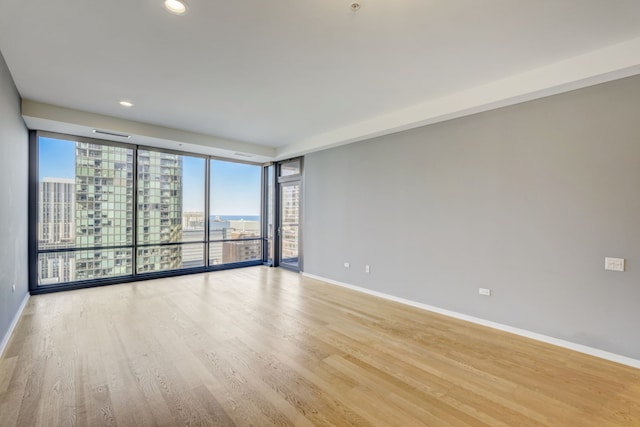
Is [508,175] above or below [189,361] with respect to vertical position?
above

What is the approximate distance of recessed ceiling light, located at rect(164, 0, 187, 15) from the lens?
2.06 m

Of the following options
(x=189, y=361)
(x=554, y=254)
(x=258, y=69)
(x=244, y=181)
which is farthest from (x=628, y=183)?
(x=244, y=181)

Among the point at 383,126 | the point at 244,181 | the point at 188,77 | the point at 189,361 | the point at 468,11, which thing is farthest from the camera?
the point at 244,181

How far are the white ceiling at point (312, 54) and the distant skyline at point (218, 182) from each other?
746mm

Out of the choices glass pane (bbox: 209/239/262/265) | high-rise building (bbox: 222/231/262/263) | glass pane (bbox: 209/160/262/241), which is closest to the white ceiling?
glass pane (bbox: 209/160/262/241)

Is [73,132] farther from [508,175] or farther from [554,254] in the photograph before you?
[554,254]

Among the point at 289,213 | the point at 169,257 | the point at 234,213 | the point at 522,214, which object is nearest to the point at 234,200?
the point at 234,213

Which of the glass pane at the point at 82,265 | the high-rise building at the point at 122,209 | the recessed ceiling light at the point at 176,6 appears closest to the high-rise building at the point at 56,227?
the glass pane at the point at 82,265

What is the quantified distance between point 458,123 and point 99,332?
5.16m

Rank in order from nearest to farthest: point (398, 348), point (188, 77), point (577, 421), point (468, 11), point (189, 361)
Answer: point (577, 421) → point (468, 11) → point (189, 361) → point (398, 348) → point (188, 77)

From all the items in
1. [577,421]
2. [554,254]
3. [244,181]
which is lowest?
[577,421]

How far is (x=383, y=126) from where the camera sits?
4.44m

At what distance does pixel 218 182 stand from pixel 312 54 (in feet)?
15.5

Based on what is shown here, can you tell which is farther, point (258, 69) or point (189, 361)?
point (258, 69)
